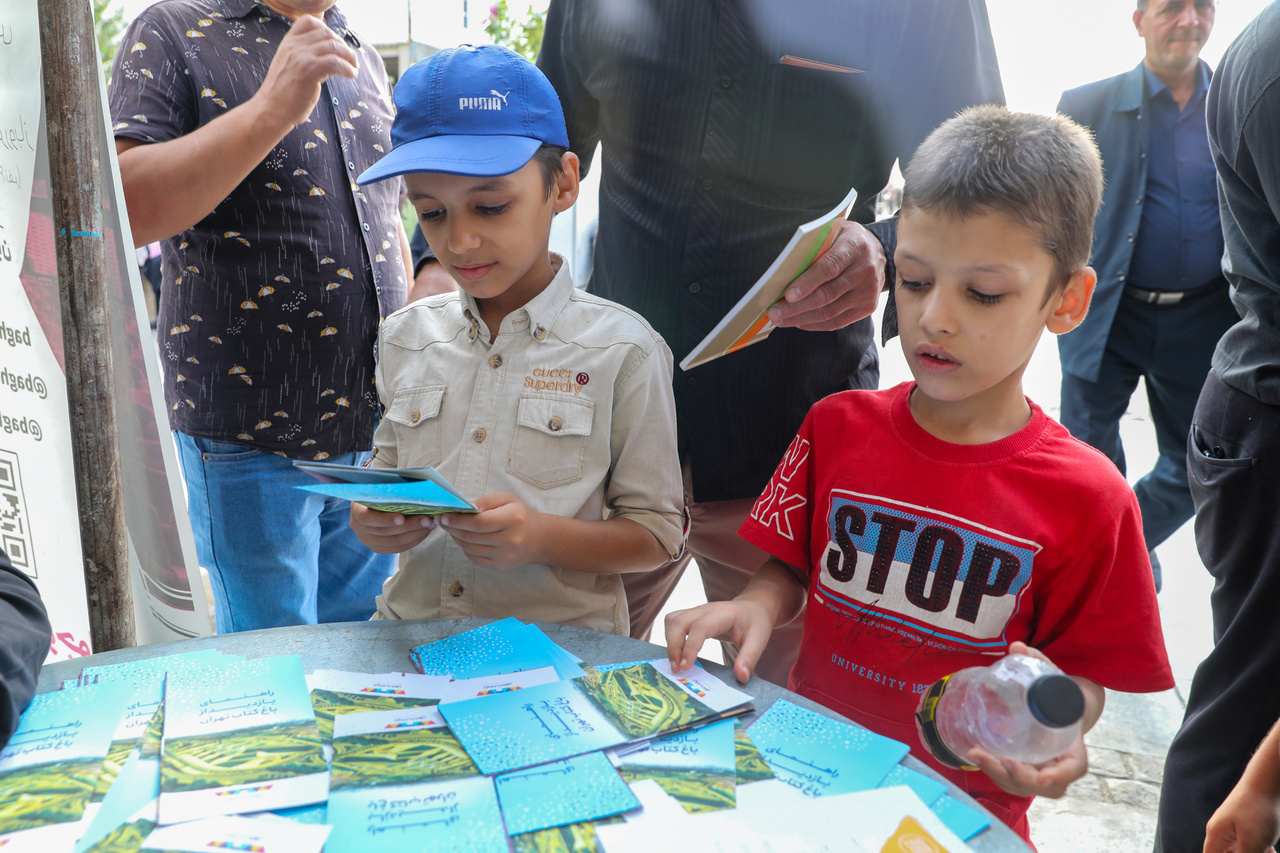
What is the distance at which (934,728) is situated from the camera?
0.92 meters

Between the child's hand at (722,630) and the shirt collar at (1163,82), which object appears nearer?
the child's hand at (722,630)

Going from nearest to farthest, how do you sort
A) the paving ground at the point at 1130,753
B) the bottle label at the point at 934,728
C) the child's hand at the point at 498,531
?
the bottle label at the point at 934,728 → the child's hand at the point at 498,531 → the paving ground at the point at 1130,753

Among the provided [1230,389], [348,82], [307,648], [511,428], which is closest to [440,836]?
[307,648]

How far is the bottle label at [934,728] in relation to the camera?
92 centimetres

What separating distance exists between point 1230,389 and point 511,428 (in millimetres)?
1129

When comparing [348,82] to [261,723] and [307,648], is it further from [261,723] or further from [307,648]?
[261,723]

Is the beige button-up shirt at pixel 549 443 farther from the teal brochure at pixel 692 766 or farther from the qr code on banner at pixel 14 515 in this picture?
the qr code on banner at pixel 14 515

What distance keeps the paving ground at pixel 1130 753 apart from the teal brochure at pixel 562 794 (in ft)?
5.18

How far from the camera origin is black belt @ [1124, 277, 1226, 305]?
2.99 metres

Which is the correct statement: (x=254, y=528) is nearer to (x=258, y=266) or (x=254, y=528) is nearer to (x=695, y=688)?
(x=258, y=266)

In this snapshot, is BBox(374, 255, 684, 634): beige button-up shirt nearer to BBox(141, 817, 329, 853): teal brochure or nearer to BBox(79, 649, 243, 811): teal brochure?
BBox(79, 649, 243, 811): teal brochure

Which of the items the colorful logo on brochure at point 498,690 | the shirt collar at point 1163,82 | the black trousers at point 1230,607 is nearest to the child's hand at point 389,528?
the colorful logo on brochure at point 498,690

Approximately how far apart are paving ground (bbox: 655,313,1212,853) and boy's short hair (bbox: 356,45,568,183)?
1.68 meters

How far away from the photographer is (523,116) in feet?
4.35
